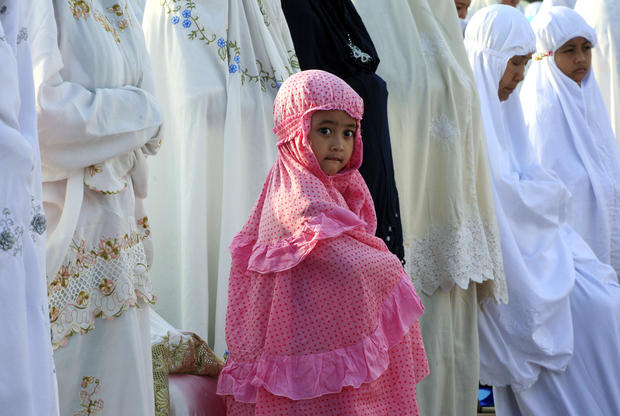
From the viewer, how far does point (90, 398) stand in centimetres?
227

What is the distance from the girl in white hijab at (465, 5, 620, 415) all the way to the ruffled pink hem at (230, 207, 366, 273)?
6.15 ft

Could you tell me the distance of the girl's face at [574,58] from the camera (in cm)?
570

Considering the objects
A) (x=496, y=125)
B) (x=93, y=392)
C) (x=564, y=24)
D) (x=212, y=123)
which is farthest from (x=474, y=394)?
(x=564, y=24)

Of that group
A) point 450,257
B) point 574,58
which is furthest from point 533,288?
point 574,58

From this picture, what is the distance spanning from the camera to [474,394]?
402 centimetres

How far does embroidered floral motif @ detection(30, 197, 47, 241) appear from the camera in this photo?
5.27ft

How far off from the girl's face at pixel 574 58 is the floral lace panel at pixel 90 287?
403cm

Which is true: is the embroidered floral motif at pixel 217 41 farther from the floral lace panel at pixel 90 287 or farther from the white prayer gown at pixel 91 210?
the floral lace panel at pixel 90 287

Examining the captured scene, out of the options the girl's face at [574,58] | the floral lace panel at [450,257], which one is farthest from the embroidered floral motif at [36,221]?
the girl's face at [574,58]

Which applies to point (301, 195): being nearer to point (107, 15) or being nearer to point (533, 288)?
point (107, 15)

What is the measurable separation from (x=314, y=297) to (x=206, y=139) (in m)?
1.05

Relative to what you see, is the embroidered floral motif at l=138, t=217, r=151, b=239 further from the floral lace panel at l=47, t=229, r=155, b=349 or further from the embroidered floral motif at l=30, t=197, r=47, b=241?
the embroidered floral motif at l=30, t=197, r=47, b=241

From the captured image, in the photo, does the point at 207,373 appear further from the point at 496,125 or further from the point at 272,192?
the point at 496,125

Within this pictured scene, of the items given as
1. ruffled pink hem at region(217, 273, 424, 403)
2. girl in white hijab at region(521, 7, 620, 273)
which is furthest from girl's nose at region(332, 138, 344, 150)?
girl in white hijab at region(521, 7, 620, 273)
